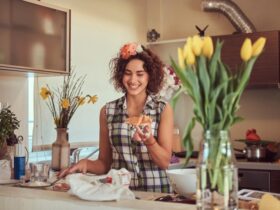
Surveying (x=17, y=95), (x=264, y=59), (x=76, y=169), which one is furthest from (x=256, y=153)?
(x=76, y=169)

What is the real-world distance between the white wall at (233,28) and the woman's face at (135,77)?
179 cm

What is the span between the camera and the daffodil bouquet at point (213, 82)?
3.26 ft

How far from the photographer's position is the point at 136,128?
177cm

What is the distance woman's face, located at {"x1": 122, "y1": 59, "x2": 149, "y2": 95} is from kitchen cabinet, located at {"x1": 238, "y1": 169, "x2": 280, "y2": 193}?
174cm

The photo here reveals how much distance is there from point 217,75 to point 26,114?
95.0 inches

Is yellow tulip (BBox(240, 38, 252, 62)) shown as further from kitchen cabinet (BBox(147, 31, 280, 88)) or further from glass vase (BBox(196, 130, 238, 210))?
kitchen cabinet (BBox(147, 31, 280, 88))

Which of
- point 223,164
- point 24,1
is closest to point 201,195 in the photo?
point 223,164

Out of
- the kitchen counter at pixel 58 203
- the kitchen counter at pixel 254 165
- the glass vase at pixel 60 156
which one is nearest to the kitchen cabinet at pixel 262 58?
the kitchen counter at pixel 254 165

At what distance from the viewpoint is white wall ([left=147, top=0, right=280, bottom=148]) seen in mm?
4117

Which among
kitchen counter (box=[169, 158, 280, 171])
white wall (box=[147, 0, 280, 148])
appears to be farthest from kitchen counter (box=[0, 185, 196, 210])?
white wall (box=[147, 0, 280, 148])

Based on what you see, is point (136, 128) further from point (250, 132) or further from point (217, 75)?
point (250, 132)

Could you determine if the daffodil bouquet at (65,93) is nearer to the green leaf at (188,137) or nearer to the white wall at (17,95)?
the white wall at (17,95)

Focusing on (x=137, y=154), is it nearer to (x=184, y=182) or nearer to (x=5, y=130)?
(x=184, y=182)

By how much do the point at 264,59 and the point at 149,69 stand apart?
191cm
